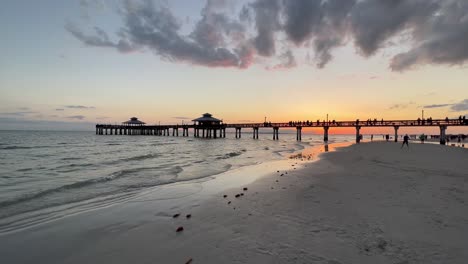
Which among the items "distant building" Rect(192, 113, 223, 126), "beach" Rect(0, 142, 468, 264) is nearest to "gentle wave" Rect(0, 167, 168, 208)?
"beach" Rect(0, 142, 468, 264)

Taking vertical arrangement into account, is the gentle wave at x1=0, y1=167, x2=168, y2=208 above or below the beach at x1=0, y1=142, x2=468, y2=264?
below

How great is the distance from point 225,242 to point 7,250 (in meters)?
3.90

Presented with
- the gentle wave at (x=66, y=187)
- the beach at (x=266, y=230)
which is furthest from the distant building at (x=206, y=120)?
the beach at (x=266, y=230)

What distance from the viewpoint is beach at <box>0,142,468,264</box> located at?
3459mm

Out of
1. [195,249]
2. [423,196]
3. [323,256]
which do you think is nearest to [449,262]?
[323,256]

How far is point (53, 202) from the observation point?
705cm

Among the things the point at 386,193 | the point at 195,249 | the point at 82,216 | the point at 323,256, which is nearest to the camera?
the point at 323,256

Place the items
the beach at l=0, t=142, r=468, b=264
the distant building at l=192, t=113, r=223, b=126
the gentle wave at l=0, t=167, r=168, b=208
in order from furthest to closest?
the distant building at l=192, t=113, r=223, b=126, the gentle wave at l=0, t=167, r=168, b=208, the beach at l=0, t=142, r=468, b=264

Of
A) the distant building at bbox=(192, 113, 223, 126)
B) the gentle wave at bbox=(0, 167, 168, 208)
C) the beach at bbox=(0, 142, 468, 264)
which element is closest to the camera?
the beach at bbox=(0, 142, 468, 264)

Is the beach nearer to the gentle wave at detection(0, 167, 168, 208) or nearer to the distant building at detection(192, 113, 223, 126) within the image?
the gentle wave at detection(0, 167, 168, 208)

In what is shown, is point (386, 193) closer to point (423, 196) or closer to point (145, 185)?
point (423, 196)

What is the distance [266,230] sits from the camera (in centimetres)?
441

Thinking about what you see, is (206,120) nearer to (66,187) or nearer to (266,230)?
(66,187)

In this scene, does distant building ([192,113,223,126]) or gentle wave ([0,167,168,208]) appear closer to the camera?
gentle wave ([0,167,168,208])
